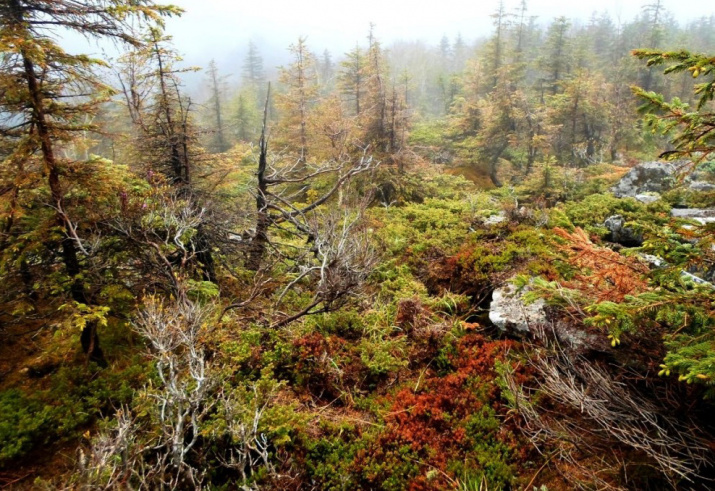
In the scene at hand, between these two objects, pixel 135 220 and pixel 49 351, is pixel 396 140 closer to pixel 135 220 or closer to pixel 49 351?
pixel 135 220

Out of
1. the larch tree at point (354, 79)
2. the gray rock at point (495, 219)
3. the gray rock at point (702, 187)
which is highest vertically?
the larch tree at point (354, 79)

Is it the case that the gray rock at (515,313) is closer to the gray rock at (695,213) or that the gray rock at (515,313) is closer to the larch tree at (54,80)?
the gray rock at (695,213)

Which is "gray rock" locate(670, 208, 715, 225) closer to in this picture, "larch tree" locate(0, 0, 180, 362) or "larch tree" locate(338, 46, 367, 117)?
"larch tree" locate(0, 0, 180, 362)

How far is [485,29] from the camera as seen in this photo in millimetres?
141750

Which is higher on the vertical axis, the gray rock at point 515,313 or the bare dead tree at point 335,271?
the bare dead tree at point 335,271

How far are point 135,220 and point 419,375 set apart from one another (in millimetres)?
5562

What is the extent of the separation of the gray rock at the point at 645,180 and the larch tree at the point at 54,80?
18.2m

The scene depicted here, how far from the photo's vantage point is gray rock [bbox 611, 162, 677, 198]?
1497 cm

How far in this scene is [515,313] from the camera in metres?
6.11

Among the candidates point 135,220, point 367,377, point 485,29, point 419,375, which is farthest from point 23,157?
point 485,29

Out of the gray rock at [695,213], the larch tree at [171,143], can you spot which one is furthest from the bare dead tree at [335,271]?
the gray rock at [695,213]

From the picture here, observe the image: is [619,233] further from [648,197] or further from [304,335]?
[304,335]

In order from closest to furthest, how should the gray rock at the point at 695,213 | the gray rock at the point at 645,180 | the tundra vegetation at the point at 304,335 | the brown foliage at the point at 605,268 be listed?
the tundra vegetation at the point at 304,335, the brown foliage at the point at 605,268, the gray rock at the point at 695,213, the gray rock at the point at 645,180

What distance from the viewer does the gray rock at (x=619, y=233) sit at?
8.58 m
